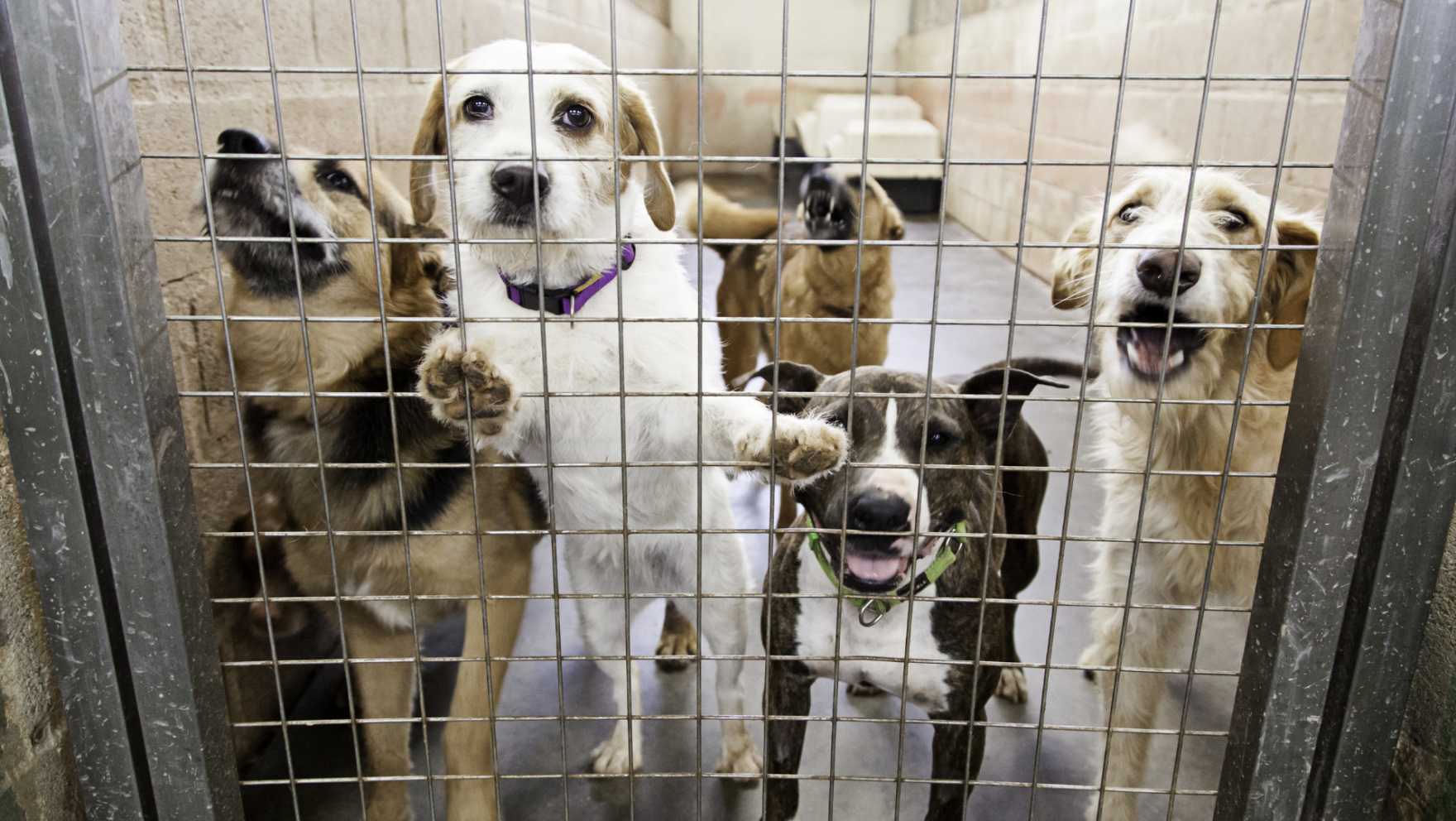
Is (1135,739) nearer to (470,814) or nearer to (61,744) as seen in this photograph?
(470,814)

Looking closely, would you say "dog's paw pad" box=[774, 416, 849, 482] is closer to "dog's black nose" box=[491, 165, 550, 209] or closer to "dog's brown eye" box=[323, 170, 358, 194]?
"dog's black nose" box=[491, 165, 550, 209]

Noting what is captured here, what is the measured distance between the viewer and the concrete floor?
6.63ft

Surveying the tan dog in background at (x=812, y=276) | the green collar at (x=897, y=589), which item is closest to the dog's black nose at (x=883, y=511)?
the green collar at (x=897, y=589)

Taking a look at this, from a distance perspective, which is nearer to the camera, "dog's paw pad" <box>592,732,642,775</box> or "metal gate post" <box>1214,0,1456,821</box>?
"metal gate post" <box>1214,0,1456,821</box>

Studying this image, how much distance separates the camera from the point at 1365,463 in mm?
1254

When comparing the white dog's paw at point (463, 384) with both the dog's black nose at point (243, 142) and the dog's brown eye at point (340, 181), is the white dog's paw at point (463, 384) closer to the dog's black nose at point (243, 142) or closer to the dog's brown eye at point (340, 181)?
the dog's black nose at point (243, 142)

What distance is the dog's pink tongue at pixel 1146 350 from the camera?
1819 mm

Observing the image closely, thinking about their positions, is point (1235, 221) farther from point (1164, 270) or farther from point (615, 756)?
point (615, 756)

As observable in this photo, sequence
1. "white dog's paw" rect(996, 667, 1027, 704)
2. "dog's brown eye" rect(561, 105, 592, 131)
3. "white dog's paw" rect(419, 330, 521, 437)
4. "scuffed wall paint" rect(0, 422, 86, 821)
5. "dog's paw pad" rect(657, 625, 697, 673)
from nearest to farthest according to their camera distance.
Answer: "scuffed wall paint" rect(0, 422, 86, 821), "white dog's paw" rect(419, 330, 521, 437), "dog's brown eye" rect(561, 105, 592, 131), "white dog's paw" rect(996, 667, 1027, 704), "dog's paw pad" rect(657, 625, 697, 673)

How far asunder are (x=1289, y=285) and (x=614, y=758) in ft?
5.78

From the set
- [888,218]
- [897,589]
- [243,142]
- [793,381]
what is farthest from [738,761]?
[888,218]

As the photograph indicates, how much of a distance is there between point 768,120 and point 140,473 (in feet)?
44.2

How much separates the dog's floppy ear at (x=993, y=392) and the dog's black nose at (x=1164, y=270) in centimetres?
24

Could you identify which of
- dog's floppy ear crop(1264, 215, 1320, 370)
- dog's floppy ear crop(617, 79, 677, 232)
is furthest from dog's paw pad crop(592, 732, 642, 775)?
dog's floppy ear crop(1264, 215, 1320, 370)
